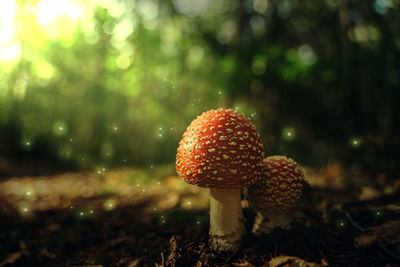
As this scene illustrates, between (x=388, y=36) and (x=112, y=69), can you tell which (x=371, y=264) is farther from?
(x=112, y=69)

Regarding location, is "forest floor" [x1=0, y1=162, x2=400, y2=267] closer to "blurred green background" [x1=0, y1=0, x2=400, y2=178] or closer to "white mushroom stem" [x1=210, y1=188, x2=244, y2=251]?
"white mushroom stem" [x1=210, y1=188, x2=244, y2=251]

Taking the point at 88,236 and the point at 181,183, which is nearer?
the point at 88,236

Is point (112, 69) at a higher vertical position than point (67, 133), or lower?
higher

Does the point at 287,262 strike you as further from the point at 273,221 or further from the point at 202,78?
the point at 202,78

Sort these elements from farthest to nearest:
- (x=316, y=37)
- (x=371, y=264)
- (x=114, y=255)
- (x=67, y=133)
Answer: (x=67, y=133) < (x=316, y=37) < (x=114, y=255) < (x=371, y=264)

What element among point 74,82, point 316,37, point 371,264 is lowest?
point 371,264

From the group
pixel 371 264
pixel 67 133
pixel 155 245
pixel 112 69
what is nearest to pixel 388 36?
pixel 371 264

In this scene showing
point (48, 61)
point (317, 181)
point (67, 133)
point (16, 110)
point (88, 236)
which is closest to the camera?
point (88, 236)

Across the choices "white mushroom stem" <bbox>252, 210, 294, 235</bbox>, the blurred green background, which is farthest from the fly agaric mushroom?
the blurred green background
